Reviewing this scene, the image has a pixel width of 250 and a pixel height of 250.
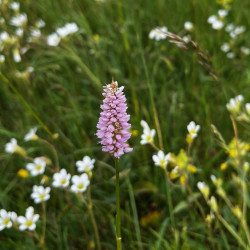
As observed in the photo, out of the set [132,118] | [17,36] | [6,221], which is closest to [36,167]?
[6,221]

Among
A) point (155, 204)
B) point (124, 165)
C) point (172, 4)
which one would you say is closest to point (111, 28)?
point (172, 4)

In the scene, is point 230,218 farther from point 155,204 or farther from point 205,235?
point 155,204

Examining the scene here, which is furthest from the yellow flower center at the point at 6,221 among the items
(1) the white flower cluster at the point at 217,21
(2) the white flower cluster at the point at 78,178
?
(1) the white flower cluster at the point at 217,21

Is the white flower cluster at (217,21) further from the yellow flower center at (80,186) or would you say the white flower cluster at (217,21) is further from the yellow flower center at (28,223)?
the yellow flower center at (28,223)

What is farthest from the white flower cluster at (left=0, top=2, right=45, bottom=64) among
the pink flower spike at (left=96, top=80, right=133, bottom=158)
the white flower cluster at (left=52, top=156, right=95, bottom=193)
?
the pink flower spike at (left=96, top=80, right=133, bottom=158)

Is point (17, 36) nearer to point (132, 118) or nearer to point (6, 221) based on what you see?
point (132, 118)

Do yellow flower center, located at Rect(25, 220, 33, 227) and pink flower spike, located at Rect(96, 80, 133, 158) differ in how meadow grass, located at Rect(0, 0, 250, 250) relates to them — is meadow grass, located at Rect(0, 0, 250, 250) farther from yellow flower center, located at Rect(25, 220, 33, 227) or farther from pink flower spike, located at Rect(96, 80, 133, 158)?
pink flower spike, located at Rect(96, 80, 133, 158)
